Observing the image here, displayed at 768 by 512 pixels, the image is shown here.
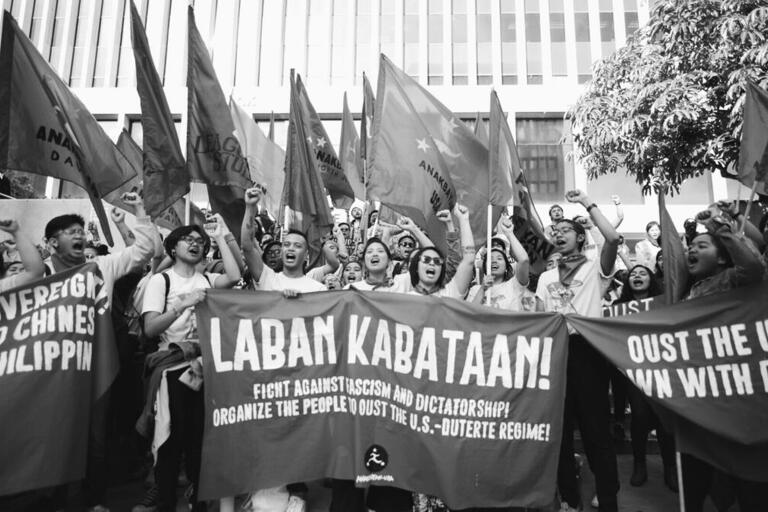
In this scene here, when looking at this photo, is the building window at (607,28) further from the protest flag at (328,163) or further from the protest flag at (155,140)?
the protest flag at (155,140)

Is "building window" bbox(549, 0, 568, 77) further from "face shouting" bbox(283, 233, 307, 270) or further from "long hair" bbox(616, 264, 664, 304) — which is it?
"face shouting" bbox(283, 233, 307, 270)

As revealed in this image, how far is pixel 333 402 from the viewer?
3.81 meters

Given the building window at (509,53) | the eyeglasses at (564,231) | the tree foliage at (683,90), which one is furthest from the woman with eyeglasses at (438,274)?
the building window at (509,53)

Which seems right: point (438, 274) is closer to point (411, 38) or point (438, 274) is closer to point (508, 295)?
point (508, 295)

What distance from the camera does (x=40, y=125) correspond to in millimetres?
4613

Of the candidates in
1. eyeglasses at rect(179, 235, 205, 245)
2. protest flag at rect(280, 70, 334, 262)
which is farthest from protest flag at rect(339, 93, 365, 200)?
eyeglasses at rect(179, 235, 205, 245)

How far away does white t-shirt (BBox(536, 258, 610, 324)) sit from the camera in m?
4.19

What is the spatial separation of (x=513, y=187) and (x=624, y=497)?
294cm

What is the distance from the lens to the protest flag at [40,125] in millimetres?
4492

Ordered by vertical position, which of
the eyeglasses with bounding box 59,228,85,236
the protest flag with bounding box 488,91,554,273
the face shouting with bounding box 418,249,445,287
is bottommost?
the face shouting with bounding box 418,249,445,287

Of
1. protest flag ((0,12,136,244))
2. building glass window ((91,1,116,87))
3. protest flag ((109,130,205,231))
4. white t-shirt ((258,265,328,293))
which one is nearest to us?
white t-shirt ((258,265,328,293))

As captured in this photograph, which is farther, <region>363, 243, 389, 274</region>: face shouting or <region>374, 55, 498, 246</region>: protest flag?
<region>374, 55, 498, 246</region>: protest flag

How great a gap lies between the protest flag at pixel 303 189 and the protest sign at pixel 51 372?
7.24 ft

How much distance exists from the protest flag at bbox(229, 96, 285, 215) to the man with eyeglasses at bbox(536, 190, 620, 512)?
5286 mm
